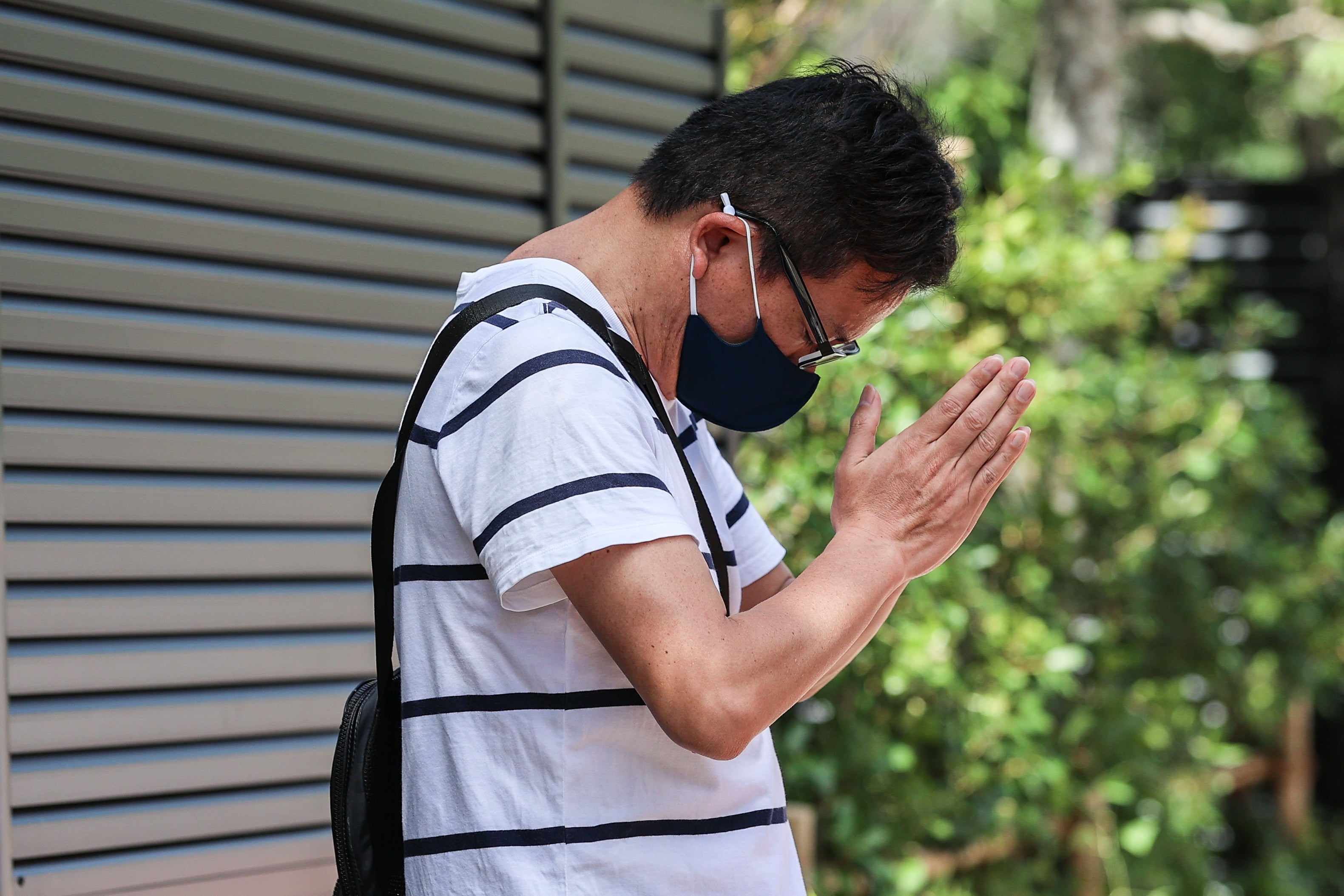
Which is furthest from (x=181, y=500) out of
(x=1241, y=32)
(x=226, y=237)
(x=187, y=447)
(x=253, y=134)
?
(x=1241, y=32)

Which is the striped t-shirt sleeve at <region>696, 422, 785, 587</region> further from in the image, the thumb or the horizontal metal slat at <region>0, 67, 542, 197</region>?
the horizontal metal slat at <region>0, 67, 542, 197</region>

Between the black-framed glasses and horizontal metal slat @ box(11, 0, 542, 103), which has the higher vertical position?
horizontal metal slat @ box(11, 0, 542, 103)

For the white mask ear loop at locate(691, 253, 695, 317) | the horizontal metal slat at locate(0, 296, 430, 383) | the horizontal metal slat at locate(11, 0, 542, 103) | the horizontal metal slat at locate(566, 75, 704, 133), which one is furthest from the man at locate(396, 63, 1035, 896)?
the horizontal metal slat at locate(566, 75, 704, 133)

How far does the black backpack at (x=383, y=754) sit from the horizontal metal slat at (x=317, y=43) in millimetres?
1300

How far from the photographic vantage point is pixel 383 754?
1.46 meters

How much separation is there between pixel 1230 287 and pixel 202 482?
17.8 feet

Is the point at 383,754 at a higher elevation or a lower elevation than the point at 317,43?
lower

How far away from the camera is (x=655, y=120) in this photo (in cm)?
305

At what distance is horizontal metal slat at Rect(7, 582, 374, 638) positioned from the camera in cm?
216

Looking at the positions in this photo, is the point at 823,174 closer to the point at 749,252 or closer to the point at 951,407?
the point at 749,252

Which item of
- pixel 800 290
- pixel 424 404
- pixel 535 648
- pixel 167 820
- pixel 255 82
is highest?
pixel 255 82

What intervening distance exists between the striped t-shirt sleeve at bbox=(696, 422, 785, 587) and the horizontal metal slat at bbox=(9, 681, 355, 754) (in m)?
1.17

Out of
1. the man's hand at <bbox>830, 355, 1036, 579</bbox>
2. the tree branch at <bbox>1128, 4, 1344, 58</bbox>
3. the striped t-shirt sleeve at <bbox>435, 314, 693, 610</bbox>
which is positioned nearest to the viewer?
the striped t-shirt sleeve at <bbox>435, 314, 693, 610</bbox>

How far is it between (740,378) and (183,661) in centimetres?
137
